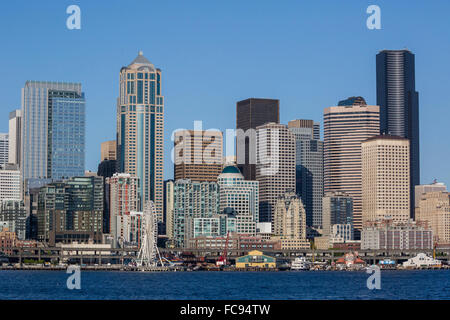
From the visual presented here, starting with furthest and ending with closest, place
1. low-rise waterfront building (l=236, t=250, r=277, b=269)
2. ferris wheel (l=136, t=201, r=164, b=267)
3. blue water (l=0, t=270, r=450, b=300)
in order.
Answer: low-rise waterfront building (l=236, t=250, r=277, b=269) < ferris wheel (l=136, t=201, r=164, b=267) < blue water (l=0, t=270, r=450, b=300)

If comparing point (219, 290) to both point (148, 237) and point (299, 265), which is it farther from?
point (299, 265)

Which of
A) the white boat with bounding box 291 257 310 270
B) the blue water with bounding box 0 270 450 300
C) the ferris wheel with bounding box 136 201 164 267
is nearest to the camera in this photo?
the blue water with bounding box 0 270 450 300

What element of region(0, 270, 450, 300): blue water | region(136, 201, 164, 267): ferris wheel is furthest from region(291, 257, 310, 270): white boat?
region(0, 270, 450, 300): blue water

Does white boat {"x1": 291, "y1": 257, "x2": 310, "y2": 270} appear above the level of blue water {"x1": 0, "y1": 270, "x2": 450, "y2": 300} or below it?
below

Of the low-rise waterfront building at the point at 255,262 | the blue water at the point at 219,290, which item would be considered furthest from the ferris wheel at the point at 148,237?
the blue water at the point at 219,290

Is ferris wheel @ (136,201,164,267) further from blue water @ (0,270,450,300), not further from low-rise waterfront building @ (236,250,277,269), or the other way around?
blue water @ (0,270,450,300)

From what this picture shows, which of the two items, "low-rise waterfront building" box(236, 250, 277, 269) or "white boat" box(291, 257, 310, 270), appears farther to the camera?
"low-rise waterfront building" box(236, 250, 277, 269)

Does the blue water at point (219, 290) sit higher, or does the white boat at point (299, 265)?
the blue water at point (219, 290)

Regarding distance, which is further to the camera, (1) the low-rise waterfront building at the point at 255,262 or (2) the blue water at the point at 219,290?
(1) the low-rise waterfront building at the point at 255,262

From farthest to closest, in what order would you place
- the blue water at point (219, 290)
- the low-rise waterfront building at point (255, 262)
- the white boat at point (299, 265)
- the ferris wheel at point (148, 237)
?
the low-rise waterfront building at point (255, 262), the white boat at point (299, 265), the ferris wheel at point (148, 237), the blue water at point (219, 290)

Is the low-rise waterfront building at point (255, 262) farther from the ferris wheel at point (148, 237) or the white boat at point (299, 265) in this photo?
the ferris wheel at point (148, 237)
